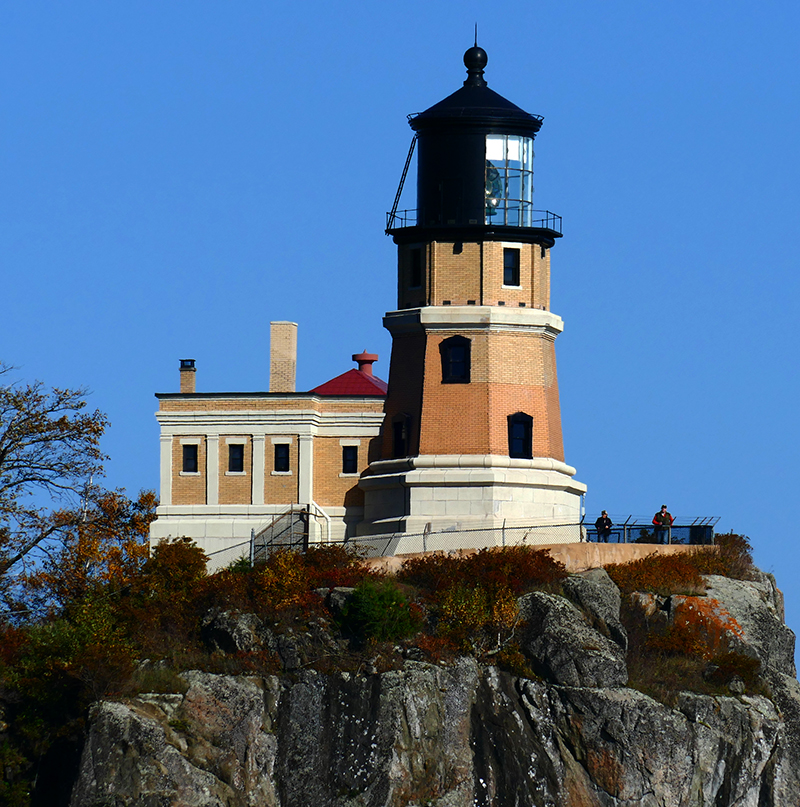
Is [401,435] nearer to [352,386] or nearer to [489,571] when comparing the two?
[352,386]

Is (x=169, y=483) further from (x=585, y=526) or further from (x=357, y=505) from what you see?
(x=585, y=526)

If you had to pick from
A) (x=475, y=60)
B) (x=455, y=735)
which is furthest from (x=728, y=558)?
(x=475, y=60)

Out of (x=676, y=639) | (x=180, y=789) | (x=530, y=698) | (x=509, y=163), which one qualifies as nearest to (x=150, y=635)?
(x=180, y=789)

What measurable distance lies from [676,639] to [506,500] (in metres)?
8.01

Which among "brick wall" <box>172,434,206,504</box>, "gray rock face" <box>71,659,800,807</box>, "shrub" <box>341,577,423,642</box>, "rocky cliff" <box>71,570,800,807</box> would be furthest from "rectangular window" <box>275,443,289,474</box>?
"gray rock face" <box>71,659,800,807</box>

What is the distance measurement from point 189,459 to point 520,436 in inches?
435

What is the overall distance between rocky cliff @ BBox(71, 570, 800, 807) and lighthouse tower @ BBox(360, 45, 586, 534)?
692 centimetres

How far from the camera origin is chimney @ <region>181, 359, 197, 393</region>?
261ft

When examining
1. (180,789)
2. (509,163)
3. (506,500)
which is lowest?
(180,789)

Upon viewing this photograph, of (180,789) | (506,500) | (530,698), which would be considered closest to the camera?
(180,789)

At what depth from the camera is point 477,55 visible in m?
80.1

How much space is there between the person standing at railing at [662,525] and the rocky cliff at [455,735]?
5877mm

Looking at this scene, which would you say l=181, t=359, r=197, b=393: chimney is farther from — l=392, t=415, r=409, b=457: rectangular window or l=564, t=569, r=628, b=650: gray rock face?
l=564, t=569, r=628, b=650: gray rock face

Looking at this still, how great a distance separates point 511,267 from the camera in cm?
7781
